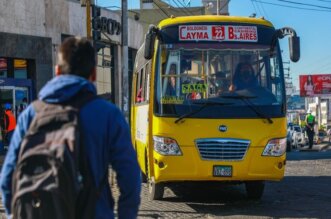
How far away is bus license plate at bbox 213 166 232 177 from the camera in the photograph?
9.09 metres

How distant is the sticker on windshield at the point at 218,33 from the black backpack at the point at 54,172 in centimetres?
663

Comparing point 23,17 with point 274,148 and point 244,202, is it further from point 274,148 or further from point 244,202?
point 274,148

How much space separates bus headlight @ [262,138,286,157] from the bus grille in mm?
330

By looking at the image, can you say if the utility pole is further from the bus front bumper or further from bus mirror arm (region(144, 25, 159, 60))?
the bus front bumper

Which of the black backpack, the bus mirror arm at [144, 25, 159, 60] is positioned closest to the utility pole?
the bus mirror arm at [144, 25, 159, 60]

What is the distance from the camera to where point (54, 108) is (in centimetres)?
307

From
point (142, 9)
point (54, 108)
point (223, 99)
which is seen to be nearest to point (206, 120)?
point (223, 99)

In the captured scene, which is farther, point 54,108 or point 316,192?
point 316,192

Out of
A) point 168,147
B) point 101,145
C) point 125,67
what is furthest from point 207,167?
point 101,145

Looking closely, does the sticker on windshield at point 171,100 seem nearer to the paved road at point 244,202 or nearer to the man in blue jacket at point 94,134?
the paved road at point 244,202

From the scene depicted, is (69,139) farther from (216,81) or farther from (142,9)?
(142,9)

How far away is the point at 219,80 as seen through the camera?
30.9 feet

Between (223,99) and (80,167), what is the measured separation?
6382 millimetres

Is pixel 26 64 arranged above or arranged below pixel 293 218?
above
